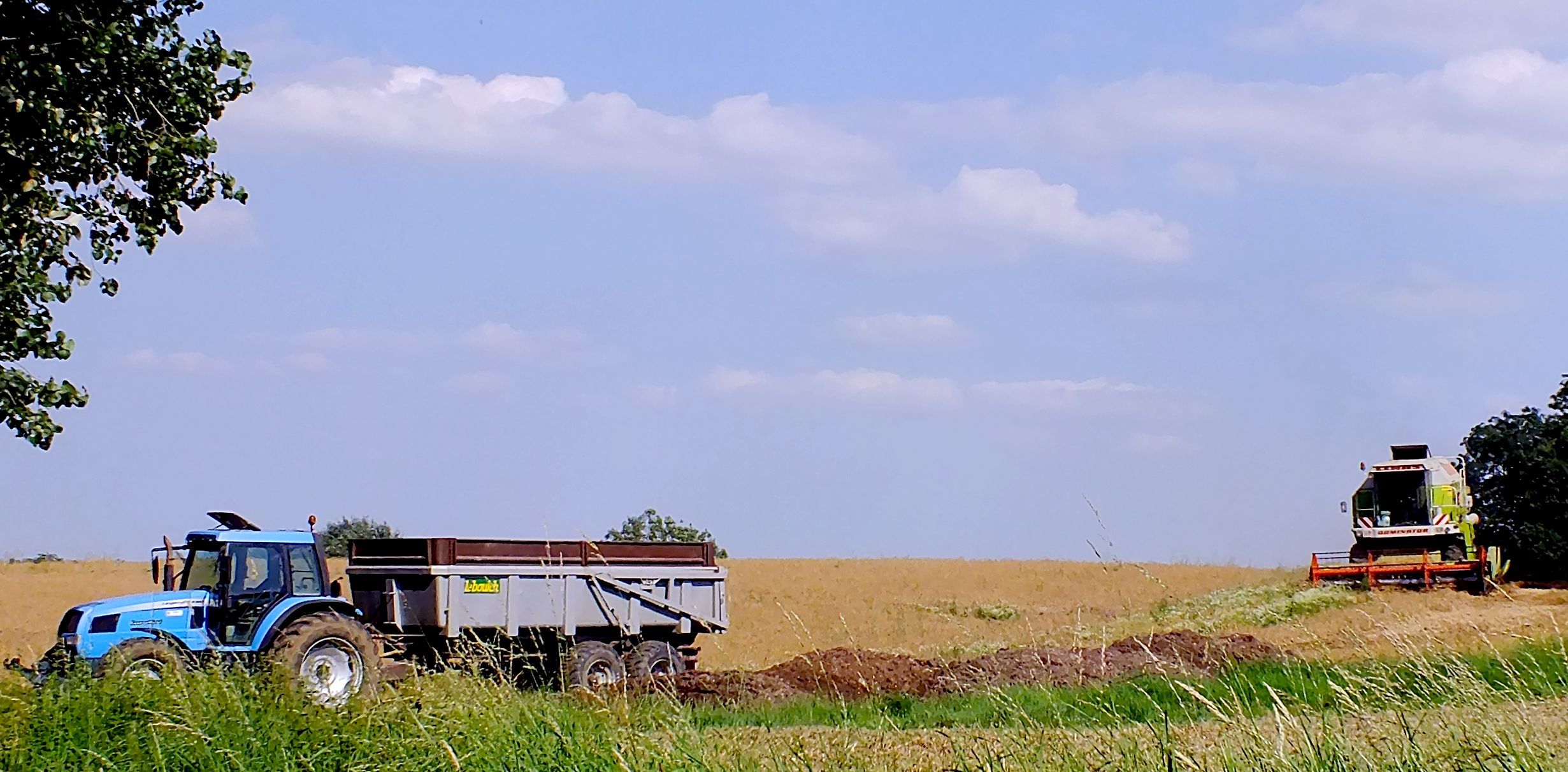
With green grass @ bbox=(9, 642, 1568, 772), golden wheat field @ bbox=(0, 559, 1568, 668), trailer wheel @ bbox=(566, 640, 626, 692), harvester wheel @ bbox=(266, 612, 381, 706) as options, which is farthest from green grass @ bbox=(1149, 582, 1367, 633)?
green grass @ bbox=(9, 642, 1568, 772)

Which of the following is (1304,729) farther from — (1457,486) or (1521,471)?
(1521,471)

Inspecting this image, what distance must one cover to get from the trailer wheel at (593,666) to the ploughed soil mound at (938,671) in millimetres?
1224

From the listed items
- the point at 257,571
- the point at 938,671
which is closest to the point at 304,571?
the point at 257,571

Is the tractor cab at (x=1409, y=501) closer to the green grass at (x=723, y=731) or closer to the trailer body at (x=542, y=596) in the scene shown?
Answer: the trailer body at (x=542, y=596)

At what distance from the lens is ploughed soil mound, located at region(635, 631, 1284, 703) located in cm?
1611

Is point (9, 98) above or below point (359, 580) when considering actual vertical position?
above

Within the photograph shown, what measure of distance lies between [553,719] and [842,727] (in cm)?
192

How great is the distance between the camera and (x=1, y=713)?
10062 mm

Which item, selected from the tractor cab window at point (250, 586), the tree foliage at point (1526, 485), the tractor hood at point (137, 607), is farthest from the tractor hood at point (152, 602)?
the tree foliage at point (1526, 485)

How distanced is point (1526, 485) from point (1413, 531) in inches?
285

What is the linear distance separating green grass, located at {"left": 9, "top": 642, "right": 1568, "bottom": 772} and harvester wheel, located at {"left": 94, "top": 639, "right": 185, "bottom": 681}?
0.19 m

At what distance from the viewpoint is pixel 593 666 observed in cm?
1936

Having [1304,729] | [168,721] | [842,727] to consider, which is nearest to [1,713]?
[168,721]

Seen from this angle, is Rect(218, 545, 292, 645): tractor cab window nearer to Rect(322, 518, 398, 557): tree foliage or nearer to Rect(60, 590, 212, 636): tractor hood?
Rect(60, 590, 212, 636): tractor hood
